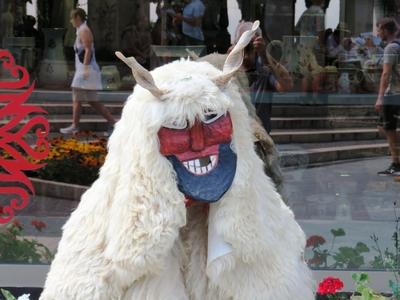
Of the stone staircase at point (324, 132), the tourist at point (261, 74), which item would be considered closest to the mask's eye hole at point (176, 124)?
the tourist at point (261, 74)

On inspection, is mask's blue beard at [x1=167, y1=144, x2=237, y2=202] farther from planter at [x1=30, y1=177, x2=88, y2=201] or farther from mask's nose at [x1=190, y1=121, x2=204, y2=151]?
planter at [x1=30, y1=177, x2=88, y2=201]

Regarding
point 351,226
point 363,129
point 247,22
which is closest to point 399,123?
point 363,129

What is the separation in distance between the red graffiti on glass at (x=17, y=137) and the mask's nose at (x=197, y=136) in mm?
3254

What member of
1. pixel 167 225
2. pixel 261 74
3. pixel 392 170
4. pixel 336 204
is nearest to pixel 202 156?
pixel 167 225

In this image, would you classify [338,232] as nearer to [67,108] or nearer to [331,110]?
[331,110]

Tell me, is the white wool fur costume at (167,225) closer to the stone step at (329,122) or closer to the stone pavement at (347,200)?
the stone pavement at (347,200)

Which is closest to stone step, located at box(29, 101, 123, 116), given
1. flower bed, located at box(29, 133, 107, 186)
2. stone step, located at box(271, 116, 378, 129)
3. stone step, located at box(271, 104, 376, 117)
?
flower bed, located at box(29, 133, 107, 186)

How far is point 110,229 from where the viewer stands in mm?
2664

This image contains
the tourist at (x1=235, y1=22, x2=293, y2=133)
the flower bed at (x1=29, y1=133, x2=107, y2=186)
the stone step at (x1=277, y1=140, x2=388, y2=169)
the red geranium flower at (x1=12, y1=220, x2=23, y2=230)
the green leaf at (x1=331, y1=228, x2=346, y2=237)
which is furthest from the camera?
the stone step at (x1=277, y1=140, x2=388, y2=169)

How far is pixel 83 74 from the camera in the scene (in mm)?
6254

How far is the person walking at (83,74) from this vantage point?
6.14 m

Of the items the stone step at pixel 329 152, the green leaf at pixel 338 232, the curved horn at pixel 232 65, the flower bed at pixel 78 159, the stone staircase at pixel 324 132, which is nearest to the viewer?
the curved horn at pixel 232 65

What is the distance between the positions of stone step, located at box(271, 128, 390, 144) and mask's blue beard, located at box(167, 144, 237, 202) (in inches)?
153

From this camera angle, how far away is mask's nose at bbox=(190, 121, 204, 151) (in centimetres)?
266
